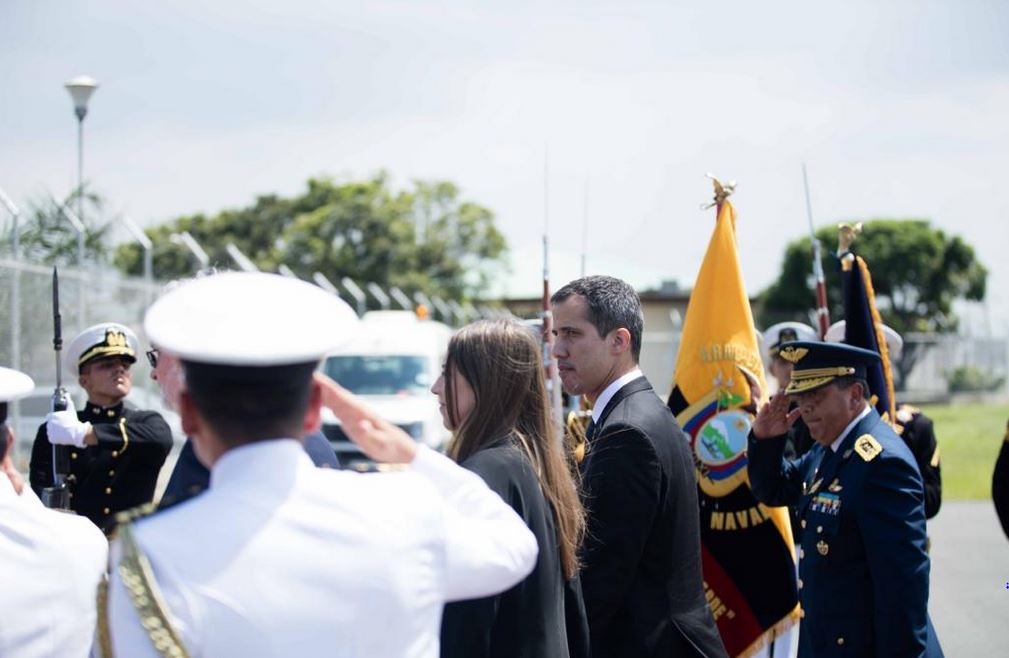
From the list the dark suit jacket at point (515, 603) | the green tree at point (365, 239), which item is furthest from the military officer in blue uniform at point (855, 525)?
the green tree at point (365, 239)

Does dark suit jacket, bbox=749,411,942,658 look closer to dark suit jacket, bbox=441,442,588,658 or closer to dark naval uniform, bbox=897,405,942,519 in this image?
dark suit jacket, bbox=441,442,588,658

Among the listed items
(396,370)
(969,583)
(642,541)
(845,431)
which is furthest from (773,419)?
(396,370)

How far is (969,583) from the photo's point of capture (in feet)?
29.0

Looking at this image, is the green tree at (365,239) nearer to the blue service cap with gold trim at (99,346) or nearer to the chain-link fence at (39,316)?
the chain-link fence at (39,316)

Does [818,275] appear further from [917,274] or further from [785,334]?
[917,274]

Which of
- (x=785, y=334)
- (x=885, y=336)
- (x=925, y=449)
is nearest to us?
(x=925, y=449)

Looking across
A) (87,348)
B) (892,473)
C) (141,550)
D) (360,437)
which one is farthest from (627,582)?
(87,348)

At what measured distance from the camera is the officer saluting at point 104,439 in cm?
474

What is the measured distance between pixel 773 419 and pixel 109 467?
2936 mm

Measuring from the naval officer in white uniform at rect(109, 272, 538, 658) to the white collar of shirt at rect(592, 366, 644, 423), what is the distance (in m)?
1.84

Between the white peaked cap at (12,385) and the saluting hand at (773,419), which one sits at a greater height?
the white peaked cap at (12,385)

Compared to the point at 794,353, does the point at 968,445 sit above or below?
below

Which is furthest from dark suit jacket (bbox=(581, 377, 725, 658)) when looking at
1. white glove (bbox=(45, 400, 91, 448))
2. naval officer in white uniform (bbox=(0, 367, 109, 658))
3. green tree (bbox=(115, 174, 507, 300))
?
green tree (bbox=(115, 174, 507, 300))

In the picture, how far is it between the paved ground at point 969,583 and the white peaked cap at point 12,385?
6.23m
